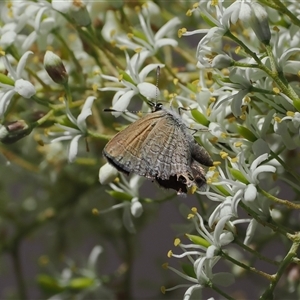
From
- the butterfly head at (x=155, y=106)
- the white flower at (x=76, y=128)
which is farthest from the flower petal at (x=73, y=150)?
the butterfly head at (x=155, y=106)

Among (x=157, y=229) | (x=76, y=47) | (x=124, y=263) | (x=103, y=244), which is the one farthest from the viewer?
(x=157, y=229)

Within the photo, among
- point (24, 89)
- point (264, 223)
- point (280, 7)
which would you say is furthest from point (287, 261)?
point (24, 89)

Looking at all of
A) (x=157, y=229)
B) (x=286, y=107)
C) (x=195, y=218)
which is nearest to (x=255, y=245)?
(x=195, y=218)

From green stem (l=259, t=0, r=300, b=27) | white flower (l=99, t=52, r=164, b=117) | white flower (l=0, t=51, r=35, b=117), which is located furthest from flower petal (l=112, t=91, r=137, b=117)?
green stem (l=259, t=0, r=300, b=27)

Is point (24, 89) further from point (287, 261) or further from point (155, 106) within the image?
point (287, 261)

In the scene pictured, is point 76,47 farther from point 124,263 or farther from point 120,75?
point 124,263
